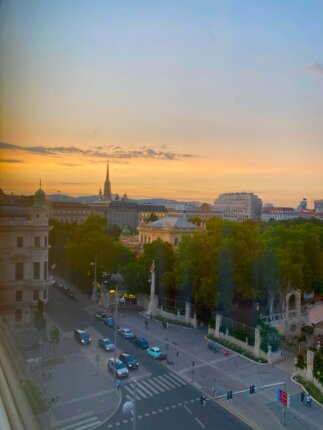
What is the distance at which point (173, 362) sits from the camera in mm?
4430

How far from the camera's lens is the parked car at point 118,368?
352 centimetres

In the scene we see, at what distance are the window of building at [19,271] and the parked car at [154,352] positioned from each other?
7.24 ft

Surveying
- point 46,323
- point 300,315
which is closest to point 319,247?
point 300,315

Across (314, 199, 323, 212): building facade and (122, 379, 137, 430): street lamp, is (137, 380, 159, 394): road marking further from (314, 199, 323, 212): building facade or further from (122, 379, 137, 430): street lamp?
(314, 199, 323, 212): building facade

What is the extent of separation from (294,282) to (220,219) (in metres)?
1.57

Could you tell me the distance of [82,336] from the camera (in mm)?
4281

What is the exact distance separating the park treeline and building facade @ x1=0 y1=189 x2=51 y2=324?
6.47 feet

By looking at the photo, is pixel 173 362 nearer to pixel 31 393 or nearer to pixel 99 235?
pixel 31 393

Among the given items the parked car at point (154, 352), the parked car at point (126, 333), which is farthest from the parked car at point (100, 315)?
the parked car at point (154, 352)

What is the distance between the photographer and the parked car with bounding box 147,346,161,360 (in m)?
4.59

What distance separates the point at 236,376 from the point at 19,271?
8.17 ft

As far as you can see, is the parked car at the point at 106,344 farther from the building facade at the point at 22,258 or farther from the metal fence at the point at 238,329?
the metal fence at the point at 238,329

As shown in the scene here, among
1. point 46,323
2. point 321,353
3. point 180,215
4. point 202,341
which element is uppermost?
point 180,215

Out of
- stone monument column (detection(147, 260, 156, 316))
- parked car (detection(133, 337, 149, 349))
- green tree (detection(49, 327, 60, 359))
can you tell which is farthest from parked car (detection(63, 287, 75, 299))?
stone monument column (detection(147, 260, 156, 316))
